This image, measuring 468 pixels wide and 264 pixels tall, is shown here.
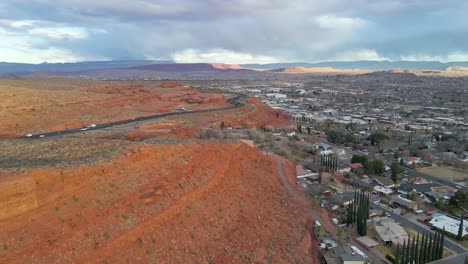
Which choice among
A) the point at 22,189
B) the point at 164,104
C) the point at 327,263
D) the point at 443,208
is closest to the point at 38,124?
the point at 164,104

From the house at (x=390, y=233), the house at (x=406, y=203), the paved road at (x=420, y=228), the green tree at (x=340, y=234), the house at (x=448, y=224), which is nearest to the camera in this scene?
the green tree at (x=340, y=234)

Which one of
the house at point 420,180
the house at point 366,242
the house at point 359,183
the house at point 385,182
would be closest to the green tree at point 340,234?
the house at point 366,242

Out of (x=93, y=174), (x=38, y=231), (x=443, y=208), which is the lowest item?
(x=443, y=208)

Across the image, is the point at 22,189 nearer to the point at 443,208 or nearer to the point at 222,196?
the point at 222,196

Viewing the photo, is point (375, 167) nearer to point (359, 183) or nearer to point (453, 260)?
point (359, 183)

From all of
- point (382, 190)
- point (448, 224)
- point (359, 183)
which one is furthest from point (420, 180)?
point (448, 224)

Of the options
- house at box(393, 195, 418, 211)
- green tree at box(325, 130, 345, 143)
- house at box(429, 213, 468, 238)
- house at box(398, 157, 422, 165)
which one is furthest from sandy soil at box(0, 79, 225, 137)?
house at box(429, 213, 468, 238)

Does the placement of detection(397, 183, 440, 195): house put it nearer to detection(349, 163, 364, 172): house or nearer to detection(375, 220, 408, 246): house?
detection(349, 163, 364, 172): house

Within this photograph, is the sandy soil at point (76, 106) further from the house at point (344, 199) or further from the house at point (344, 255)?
the house at point (344, 255)
